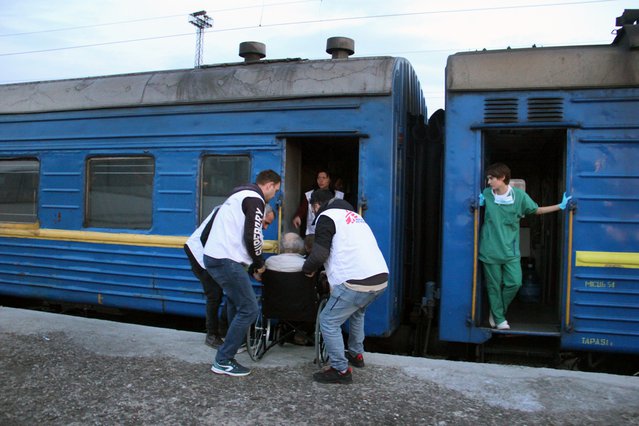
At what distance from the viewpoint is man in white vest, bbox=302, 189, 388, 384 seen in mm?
4051

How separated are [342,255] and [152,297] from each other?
2865 mm

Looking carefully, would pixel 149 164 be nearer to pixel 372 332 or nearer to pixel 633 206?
pixel 372 332

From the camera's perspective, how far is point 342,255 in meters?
4.10

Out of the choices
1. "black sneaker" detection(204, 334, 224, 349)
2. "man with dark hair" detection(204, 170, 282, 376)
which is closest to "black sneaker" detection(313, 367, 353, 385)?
"man with dark hair" detection(204, 170, 282, 376)

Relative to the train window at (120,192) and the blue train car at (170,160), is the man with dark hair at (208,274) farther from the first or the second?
the train window at (120,192)

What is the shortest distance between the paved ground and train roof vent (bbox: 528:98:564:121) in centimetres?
215

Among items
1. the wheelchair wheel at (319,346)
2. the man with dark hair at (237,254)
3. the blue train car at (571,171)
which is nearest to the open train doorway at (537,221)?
the blue train car at (571,171)

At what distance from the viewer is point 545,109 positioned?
4.77m

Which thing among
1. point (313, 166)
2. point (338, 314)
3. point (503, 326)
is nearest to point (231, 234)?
point (338, 314)

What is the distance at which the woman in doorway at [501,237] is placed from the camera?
15.8 feet

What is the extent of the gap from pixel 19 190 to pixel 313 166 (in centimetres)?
374

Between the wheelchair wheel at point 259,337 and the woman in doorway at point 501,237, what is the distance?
79.2 inches

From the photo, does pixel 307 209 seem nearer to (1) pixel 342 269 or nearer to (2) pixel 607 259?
(1) pixel 342 269

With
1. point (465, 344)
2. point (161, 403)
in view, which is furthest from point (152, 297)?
point (465, 344)
